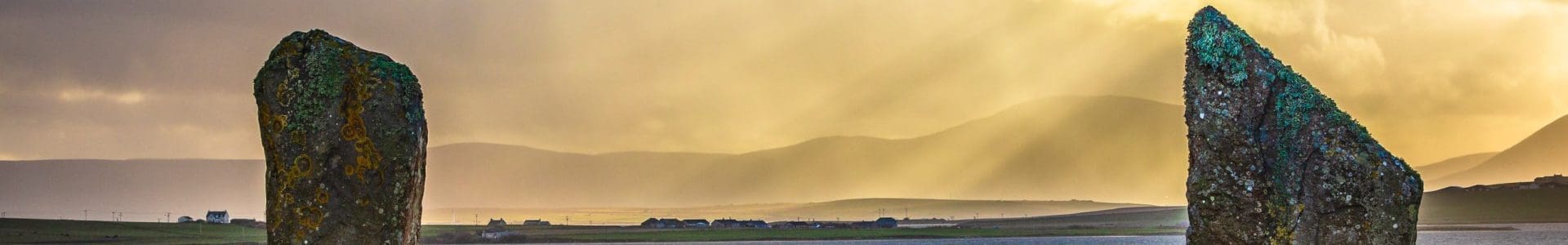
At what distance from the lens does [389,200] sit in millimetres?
15438

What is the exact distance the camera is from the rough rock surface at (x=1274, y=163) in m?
18.7

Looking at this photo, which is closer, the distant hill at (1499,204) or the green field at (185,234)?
the green field at (185,234)

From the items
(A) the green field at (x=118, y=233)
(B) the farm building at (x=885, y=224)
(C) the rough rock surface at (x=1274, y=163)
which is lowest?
(B) the farm building at (x=885, y=224)

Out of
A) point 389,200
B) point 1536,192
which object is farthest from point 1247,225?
point 1536,192

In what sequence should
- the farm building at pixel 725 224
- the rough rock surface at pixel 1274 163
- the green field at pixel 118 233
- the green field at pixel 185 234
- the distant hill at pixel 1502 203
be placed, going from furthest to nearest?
1. the farm building at pixel 725 224
2. the distant hill at pixel 1502 203
3. the green field at pixel 185 234
4. the green field at pixel 118 233
5. the rough rock surface at pixel 1274 163

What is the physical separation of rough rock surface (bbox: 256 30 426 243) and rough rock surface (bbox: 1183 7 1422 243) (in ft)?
34.5

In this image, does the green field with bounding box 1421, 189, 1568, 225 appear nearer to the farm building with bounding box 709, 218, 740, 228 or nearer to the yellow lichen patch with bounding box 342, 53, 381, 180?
the farm building with bounding box 709, 218, 740, 228

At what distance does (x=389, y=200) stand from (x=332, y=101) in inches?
53.3

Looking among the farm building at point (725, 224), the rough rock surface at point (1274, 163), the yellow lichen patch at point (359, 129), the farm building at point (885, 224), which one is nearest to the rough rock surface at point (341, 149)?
the yellow lichen patch at point (359, 129)

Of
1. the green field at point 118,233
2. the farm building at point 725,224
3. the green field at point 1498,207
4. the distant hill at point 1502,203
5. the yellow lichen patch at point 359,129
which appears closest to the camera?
the yellow lichen patch at point 359,129

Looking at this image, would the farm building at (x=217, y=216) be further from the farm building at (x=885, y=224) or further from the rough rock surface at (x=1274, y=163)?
the rough rock surface at (x=1274, y=163)

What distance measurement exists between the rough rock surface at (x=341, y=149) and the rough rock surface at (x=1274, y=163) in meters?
10.5

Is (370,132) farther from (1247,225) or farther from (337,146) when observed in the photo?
(1247,225)

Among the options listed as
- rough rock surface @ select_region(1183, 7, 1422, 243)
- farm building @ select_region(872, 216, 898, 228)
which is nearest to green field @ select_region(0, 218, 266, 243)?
farm building @ select_region(872, 216, 898, 228)
